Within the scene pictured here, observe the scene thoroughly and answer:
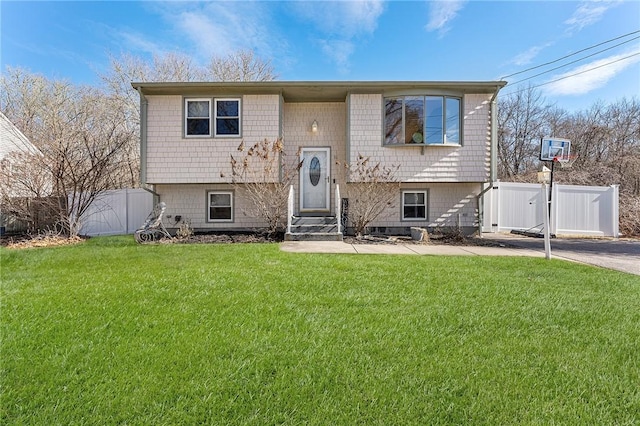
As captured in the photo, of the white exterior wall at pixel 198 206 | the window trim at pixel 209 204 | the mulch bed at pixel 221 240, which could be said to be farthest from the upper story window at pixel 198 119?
the mulch bed at pixel 221 240

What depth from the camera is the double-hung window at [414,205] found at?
1030cm

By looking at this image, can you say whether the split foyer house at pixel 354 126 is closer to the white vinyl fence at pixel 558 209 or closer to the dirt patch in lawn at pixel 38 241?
the white vinyl fence at pixel 558 209

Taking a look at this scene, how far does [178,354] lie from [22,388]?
0.95 m

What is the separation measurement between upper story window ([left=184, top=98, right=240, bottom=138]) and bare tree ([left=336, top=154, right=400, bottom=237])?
11.8 ft

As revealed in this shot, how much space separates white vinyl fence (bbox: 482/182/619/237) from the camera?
35.2 feet

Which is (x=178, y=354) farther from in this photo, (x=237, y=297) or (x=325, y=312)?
(x=325, y=312)

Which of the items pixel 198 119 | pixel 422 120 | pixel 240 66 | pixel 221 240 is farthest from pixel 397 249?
pixel 240 66

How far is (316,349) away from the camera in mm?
2494

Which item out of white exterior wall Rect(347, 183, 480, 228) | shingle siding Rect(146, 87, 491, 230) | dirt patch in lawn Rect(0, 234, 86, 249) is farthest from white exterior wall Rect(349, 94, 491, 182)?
dirt patch in lawn Rect(0, 234, 86, 249)

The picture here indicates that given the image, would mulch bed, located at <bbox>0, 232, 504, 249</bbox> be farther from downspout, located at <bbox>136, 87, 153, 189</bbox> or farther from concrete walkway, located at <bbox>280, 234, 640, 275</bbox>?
downspout, located at <bbox>136, 87, 153, 189</bbox>

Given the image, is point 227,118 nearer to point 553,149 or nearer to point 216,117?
point 216,117

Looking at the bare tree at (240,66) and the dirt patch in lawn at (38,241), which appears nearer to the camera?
the dirt patch in lawn at (38,241)

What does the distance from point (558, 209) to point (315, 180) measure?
29.1 feet

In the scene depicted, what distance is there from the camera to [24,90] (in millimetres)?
17375
